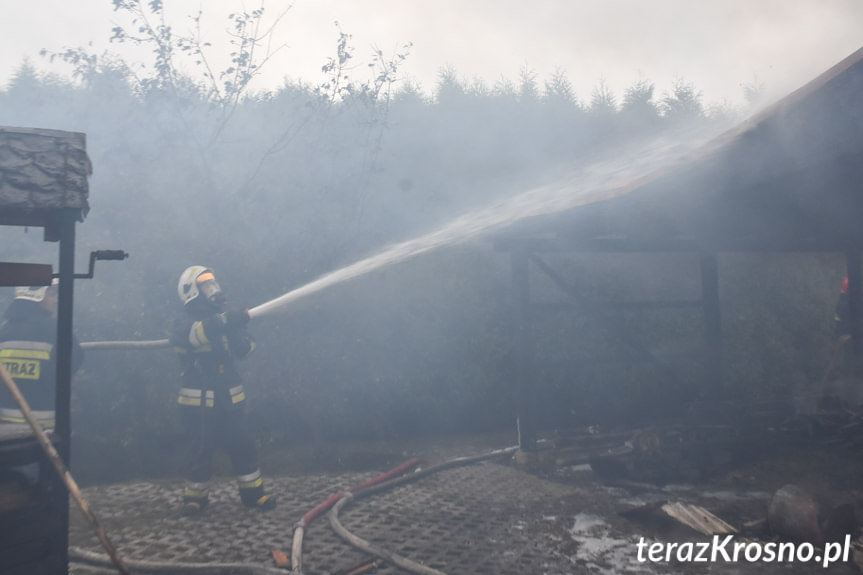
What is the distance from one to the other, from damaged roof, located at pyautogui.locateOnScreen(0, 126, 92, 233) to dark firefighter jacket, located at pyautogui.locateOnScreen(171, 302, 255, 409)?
2503 millimetres

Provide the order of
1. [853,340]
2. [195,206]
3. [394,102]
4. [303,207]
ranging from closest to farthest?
[853,340] → [195,206] → [303,207] → [394,102]

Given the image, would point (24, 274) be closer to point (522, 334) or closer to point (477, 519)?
point (477, 519)

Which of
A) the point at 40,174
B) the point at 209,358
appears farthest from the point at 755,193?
the point at 40,174

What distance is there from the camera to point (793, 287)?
12172 millimetres

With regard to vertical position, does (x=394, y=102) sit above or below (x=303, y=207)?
above

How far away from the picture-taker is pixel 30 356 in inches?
189

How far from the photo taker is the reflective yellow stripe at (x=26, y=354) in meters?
4.79

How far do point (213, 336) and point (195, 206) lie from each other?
19.7ft

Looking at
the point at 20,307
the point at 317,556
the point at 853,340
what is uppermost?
the point at 20,307

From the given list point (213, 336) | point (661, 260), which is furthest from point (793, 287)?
point (213, 336)

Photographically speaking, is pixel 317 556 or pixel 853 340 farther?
pixel 853 340

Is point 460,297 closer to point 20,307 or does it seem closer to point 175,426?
point 175,426

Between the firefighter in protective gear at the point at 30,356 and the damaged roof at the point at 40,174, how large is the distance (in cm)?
243

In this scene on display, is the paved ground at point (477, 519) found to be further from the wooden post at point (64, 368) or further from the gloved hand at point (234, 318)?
the gloved hand at point (234, 318)
